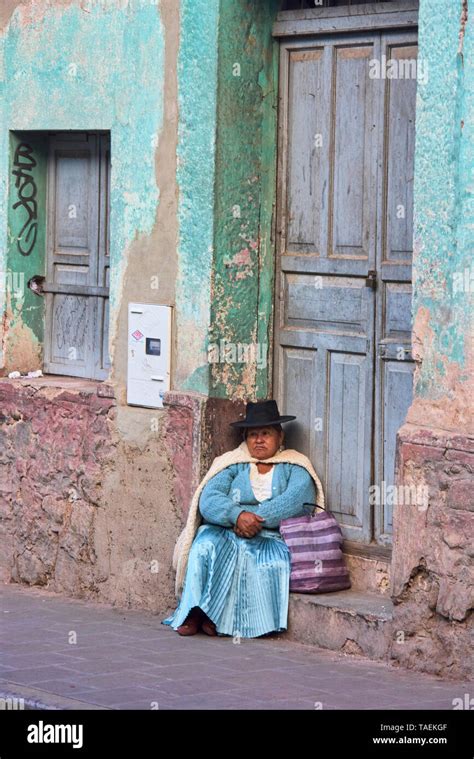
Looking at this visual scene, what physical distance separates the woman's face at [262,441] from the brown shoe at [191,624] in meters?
0.86

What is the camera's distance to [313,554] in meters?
8.08

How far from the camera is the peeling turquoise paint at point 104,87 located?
8.80 m

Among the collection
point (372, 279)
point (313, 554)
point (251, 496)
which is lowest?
point (313, 554)

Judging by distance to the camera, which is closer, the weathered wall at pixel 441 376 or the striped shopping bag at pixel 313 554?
the weathered wall at pixel 441 376

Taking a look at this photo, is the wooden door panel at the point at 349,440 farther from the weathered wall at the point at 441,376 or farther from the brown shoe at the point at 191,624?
the brown shoe at the point at 191,624

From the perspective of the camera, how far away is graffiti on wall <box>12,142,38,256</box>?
382 inches

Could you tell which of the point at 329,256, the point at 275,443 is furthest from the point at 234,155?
the point at 275,443

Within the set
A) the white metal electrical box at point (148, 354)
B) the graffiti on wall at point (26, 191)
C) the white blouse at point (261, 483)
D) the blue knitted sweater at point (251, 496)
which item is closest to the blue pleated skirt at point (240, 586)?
the blue knitted sweater at point (251, 496)

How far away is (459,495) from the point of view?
7219 mm

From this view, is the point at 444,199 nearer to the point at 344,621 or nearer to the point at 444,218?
the point at 444,218

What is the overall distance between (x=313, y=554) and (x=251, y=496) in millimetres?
464

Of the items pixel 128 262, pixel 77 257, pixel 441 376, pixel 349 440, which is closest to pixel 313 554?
pixel 349 440

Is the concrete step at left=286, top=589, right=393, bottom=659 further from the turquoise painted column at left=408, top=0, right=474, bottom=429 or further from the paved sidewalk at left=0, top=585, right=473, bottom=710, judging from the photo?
the turquoise painted column at left=408, top=0, right=474, bottom=429

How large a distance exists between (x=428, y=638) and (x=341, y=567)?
0.83 metres
